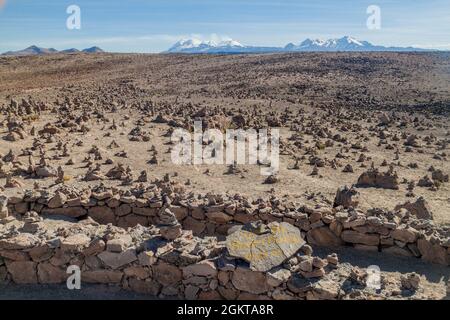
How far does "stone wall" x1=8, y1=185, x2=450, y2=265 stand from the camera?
27.7 ft

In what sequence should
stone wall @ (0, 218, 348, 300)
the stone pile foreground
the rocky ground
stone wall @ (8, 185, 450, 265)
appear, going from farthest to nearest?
stone wall @ (8, 185, 450, 265), the rocky ground, stone wall @ (0, 218, 348, 300), the stone pile foreground

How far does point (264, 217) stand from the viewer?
9289 mm

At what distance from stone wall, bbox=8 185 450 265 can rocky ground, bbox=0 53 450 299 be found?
2 centimetres

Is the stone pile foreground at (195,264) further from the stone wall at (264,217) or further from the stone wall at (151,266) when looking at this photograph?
the stone wall at (264,217)

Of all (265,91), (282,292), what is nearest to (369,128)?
(265,91)

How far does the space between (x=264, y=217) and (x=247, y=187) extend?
11.1ft

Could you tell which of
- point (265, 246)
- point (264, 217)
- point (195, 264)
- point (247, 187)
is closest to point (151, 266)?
point (195, 264)

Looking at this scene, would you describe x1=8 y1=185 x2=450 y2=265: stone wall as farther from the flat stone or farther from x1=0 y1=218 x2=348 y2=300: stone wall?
the flat stone

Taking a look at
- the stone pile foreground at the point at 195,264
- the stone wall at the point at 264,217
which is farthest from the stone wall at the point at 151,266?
the stone wall at the point at 264,217

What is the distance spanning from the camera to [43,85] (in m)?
40.3

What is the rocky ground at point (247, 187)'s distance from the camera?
734 cm

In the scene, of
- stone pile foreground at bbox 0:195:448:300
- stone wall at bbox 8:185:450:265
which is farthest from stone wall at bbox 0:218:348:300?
stone wall at bbox 8:185:450:265

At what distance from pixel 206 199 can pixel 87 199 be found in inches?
95.3

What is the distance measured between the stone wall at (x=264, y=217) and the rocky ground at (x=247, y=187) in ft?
0.07
